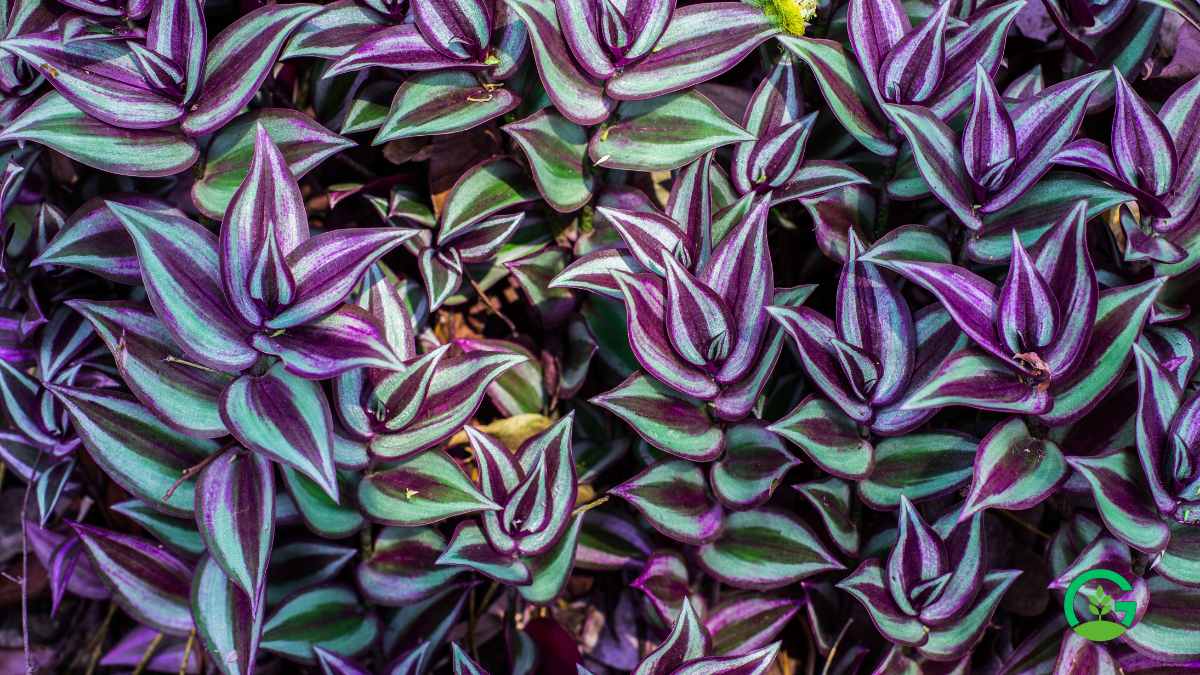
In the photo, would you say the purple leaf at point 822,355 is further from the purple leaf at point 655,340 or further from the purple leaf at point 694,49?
the purple leaf at point 694,49

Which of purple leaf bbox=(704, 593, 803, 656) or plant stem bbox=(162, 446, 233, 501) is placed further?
purple leaf bbox=(704, 593, 803, 656)

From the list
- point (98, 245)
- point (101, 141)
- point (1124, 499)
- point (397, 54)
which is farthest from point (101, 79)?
point (1124, 499)

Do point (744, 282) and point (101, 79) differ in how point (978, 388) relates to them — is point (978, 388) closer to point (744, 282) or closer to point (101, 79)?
point (744, 282)

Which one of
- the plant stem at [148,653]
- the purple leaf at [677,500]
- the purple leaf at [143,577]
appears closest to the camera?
the purple leaf at [677,500]

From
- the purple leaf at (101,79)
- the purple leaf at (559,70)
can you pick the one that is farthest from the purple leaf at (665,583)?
the purple leaf at (101,79)

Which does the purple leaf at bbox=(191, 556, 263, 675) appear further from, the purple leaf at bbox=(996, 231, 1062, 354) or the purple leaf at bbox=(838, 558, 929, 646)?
the purple leaf at bbox=(996, 231, 1062, 354)

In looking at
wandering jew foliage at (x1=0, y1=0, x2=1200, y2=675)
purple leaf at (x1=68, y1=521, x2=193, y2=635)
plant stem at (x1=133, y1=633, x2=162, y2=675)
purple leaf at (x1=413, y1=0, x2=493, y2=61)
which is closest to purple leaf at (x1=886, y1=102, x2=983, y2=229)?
wandering jew foliage at (x1=0, y1=0, x2=1200, y2=675)
